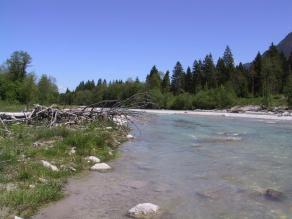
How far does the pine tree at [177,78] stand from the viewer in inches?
5203

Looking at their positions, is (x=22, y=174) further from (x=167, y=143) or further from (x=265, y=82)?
(x=265, y=82)

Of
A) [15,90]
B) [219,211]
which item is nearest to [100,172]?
[219,211]

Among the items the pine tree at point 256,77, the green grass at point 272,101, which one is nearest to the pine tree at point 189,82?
the pine tree at point 256,77

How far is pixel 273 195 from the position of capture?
411 inches

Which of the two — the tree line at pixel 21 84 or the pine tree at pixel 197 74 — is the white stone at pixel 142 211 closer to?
the tree line at pixel 21 84

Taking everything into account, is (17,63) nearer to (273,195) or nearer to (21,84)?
(21,84)

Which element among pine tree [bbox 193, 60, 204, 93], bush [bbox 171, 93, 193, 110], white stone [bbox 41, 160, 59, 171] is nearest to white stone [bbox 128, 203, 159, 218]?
white stone [bbox 41, 160, 59, 171]

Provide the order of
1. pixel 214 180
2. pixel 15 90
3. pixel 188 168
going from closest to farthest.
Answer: pixel 214 180 → pixel 188 168 → pixel 15 90

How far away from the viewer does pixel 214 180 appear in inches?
482

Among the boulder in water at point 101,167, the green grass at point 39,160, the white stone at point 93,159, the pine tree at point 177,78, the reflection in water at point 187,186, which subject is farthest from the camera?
the pine tree at point 177,78

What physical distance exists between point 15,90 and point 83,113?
56.1m

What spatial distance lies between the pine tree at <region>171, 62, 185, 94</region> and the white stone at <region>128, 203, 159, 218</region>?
123 meters

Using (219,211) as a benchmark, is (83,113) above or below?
above

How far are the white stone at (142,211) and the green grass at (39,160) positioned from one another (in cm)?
206
